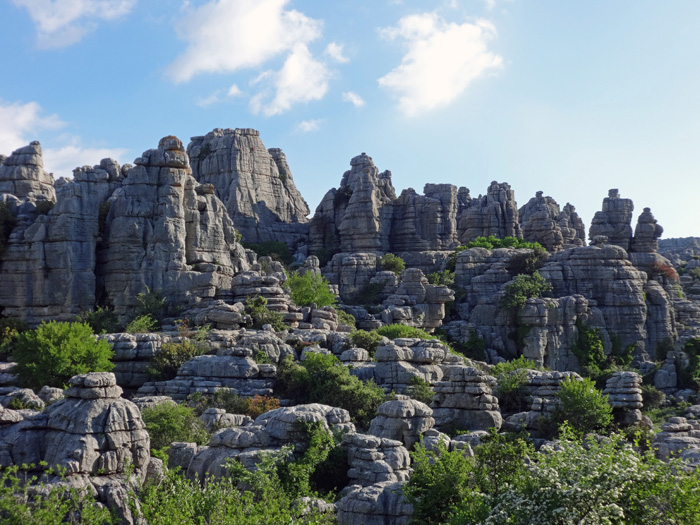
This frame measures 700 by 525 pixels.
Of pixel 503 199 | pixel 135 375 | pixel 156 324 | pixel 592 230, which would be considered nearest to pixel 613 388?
pixel 135 375

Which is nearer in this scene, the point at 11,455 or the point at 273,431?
the point at 11,455

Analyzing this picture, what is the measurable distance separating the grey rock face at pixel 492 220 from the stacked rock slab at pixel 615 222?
8257 millimetres

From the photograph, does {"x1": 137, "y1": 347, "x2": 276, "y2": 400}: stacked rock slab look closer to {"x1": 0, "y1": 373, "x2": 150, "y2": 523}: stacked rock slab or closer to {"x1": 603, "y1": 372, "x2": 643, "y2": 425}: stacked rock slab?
{"x1": 0, "y1": 373, "x2": 150, "y2": 523}: stacked rock slab

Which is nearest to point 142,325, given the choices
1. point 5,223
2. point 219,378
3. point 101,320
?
point 101,320

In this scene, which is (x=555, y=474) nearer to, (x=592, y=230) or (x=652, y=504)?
(x=652, y=504)

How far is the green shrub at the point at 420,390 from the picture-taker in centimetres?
3228

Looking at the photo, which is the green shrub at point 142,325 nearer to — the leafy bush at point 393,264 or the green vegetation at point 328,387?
the green vegetation at point 328,387

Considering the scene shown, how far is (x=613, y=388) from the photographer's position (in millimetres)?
31375

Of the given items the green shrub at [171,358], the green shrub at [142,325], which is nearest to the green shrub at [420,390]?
the green shrub at [171,358]

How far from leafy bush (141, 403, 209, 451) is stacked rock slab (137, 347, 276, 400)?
5510 mm

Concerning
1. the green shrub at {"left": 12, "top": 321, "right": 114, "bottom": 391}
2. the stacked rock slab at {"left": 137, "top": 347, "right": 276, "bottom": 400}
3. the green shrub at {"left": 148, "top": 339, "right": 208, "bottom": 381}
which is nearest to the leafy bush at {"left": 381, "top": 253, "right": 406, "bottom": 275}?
the green shrub at {"left": 148, "top": 339, "right": 208, "bottom": 381}

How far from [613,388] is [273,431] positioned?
53.3 ft

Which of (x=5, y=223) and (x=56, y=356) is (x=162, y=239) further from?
(x=56, y=356)

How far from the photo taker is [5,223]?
4434 centimetres
